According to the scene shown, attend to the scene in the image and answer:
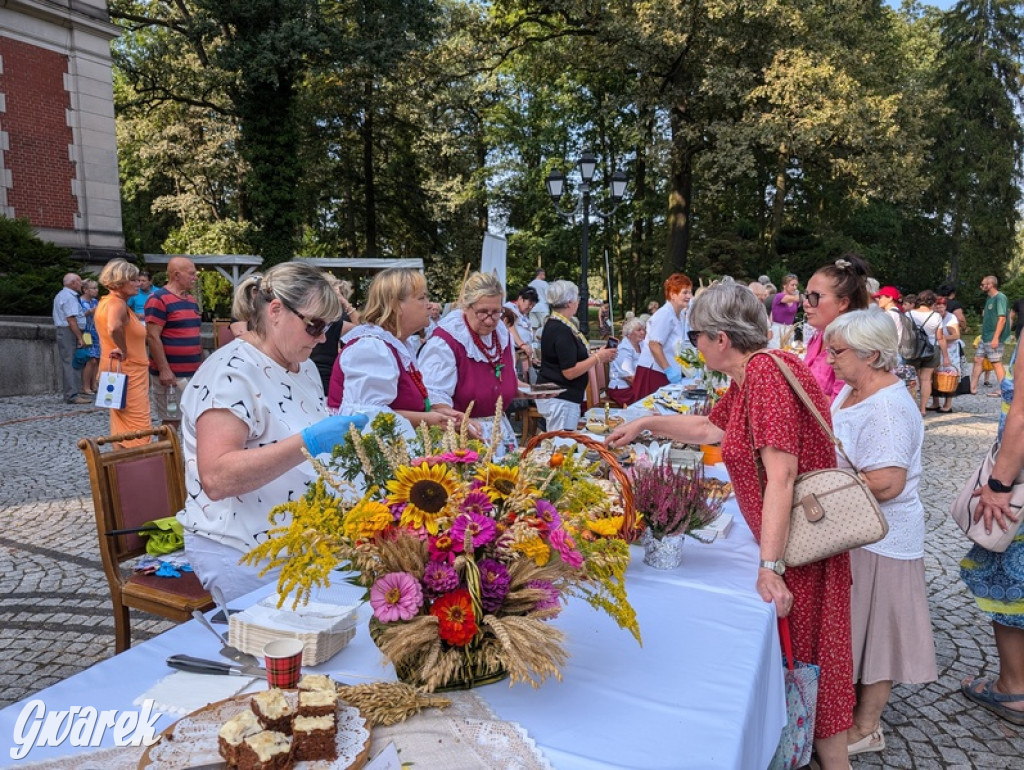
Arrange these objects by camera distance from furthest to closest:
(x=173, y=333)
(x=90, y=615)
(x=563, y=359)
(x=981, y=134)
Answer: (x=981, y=134)
(x=173, y=333)
(x=563, y=359)
(x=90, y=615)

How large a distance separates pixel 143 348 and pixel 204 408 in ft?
15.4

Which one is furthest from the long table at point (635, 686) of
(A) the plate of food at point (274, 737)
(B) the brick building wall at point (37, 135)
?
(B) the brick building wall at point (37, 135)

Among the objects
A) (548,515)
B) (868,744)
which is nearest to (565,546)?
(548,515)

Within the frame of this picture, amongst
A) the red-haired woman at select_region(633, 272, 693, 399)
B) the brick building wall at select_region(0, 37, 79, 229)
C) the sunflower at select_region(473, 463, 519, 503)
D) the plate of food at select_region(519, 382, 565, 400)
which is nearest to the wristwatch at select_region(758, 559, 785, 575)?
the sunflower at select_region(473, 463, 519, 503)

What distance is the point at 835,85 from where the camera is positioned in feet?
57.0

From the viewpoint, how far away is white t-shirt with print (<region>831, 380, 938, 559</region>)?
2498 mm

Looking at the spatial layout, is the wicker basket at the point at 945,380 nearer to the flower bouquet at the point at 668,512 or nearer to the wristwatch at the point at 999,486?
the wristwatch at the point at 999,486

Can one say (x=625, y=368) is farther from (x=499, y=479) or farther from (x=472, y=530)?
(x=472, y=530)

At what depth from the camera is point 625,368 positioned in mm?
8859

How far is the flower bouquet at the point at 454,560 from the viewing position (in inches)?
52.3

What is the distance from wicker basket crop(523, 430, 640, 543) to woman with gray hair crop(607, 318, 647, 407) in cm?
625

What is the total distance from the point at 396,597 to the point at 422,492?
0.65ft

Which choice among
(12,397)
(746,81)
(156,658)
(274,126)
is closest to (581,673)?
(156,658)

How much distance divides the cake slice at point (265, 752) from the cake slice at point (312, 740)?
0.07ft
